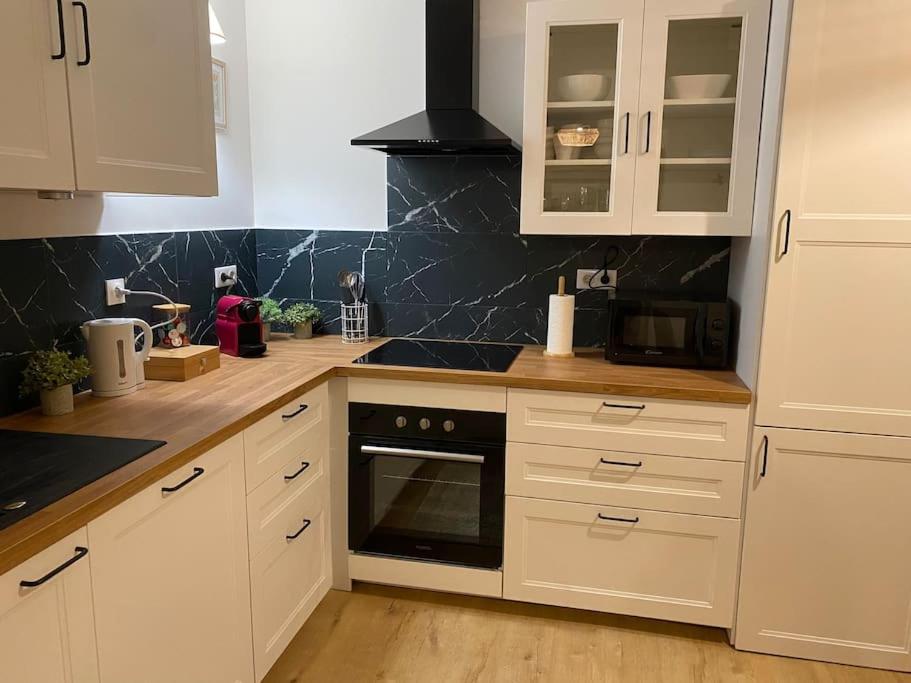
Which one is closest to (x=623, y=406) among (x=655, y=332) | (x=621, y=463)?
(x=621, y=463)

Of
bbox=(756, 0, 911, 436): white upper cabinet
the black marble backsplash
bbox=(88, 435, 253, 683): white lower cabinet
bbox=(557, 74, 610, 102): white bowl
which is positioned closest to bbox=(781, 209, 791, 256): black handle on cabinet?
bbox=(756, 0, 911, 436): white upper cabinet

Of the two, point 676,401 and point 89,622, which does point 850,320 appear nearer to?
point 676,401

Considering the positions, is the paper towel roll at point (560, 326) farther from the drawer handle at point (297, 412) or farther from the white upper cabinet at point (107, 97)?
the white upper cabinet at point (107, 97)

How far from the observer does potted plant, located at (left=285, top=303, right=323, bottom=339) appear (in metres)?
2.89

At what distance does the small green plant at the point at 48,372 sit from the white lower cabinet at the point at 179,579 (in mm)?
482

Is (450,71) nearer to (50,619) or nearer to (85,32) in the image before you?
(85,32)

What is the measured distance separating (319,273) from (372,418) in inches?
33.6

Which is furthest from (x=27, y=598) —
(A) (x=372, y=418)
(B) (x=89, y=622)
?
(A) (x=372, y=418)

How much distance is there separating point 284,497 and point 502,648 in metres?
0.90

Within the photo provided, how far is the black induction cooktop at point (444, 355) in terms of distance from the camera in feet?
8.13

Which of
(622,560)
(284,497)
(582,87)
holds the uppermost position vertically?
(582,87)

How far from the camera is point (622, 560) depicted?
2381 mm

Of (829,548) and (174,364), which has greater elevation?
(174,364)

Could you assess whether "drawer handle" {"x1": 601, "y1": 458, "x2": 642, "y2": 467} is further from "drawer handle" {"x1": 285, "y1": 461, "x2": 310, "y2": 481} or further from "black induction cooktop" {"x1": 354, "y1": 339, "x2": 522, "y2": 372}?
"drawer handle" {"x1": 285, "y1": 461, "x2": 310, "y2": 481}
